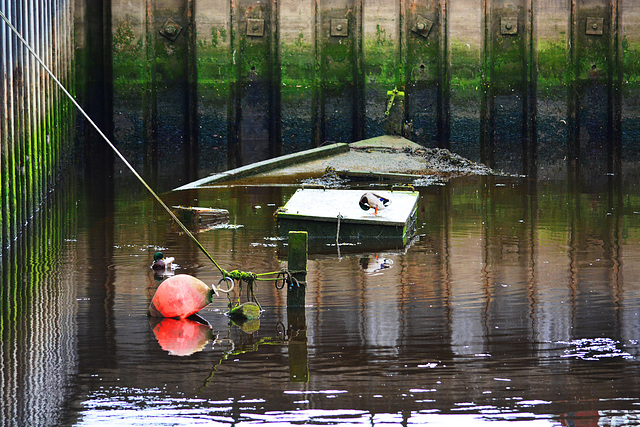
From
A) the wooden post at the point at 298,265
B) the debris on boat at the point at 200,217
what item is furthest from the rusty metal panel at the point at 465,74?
the wooden post at the point at 298,265

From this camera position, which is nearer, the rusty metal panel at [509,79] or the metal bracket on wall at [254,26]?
the metal bracket on wall at [254,26]

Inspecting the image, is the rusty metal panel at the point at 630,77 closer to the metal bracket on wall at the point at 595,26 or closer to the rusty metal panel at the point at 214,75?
the metal bracket on wall at the point at 595,26

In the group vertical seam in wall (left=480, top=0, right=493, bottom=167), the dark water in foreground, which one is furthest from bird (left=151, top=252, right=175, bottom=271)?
vertical seam in wall (left=480, top=0, right=493, bottom=167)

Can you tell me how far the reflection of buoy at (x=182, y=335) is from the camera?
321 inches

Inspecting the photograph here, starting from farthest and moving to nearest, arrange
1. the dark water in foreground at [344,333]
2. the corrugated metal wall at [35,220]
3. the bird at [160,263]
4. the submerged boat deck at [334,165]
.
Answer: the submerged boat deck at [334,165], the bird at [160,263], the corrugated metal wall at [35,220], the dark water in foreground at [344,333]

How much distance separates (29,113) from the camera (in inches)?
554

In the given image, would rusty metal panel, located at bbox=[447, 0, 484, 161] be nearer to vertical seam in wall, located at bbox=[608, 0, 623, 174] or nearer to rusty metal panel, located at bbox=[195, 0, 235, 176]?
vertical seam in wall, located at bbox=[608, 0, 623, 174]

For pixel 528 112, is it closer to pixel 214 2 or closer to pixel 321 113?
pixel 321 113

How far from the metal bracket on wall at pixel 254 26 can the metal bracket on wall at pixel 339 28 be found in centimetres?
152

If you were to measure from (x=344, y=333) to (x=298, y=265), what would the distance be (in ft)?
2.64

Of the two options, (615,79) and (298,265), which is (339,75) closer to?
(615,79)

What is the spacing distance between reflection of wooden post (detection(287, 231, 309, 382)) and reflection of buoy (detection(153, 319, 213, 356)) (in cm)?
70

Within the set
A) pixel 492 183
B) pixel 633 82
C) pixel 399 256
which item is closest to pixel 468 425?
pixel 399 256

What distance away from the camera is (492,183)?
57.1 feet
